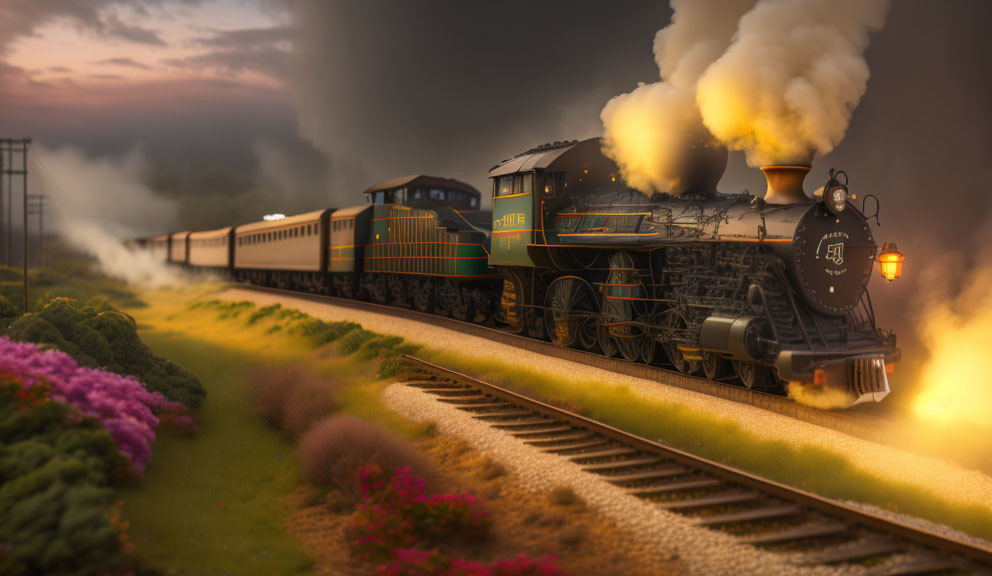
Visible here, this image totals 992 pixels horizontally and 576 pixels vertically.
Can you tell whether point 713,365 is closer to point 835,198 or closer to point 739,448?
point 739,448

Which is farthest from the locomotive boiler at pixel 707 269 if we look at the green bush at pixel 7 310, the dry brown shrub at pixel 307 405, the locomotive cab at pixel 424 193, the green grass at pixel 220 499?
the green bush at pixel 7 310

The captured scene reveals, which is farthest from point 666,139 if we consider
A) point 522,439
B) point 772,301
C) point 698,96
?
point 522,439

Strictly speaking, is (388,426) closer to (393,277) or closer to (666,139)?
(666,139)

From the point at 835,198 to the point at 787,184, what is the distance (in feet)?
2.52

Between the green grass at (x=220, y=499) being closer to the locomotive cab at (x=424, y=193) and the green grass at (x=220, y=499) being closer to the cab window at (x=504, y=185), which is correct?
the cab window at (x=504, y=185)

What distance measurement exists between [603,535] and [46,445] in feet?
17.3

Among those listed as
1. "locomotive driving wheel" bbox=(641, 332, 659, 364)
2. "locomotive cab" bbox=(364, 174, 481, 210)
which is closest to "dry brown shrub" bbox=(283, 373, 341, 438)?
"locomotive driving wheel" bbox=(641, 332, 659, 364)

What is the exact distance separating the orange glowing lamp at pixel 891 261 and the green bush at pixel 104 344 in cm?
1138

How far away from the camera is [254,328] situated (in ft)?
69.1

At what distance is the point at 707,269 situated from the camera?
423 inches

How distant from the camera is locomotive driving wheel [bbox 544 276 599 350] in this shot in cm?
1393

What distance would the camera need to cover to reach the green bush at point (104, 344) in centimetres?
950

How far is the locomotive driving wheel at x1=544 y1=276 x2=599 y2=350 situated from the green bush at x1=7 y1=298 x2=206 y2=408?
719 cm

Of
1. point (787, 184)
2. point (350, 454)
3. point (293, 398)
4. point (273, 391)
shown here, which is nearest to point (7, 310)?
point (273, 391)
